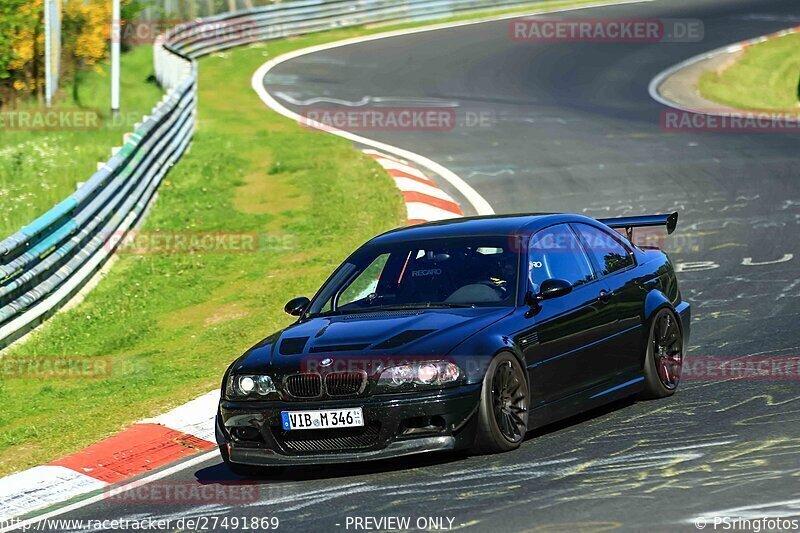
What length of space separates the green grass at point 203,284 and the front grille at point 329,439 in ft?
7.82

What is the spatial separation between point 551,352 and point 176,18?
105 feet

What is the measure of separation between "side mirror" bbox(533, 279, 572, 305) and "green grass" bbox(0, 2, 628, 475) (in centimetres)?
335

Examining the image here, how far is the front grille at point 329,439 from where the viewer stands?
7582 millimetres

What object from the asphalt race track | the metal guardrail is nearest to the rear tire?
the asphalt race track

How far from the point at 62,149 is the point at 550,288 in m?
15.4

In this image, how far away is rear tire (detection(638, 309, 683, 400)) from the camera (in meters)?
9.33

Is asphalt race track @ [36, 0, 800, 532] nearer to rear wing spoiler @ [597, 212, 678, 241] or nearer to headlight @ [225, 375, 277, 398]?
headlight @ [225, 375, 277, 398]

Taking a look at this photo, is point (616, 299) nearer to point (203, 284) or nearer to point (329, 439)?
point (329, 439)

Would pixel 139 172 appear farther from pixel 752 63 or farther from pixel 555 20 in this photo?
pixel 555 20

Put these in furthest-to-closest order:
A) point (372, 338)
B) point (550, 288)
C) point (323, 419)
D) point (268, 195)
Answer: point (268, 195), point (550, 288), point (372, 338), point (323, 419)

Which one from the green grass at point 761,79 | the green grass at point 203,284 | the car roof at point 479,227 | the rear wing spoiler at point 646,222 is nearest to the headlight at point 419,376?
the car roof at point 479,227

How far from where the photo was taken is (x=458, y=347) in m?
7.71

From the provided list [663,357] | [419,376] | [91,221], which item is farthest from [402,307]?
[91,221]

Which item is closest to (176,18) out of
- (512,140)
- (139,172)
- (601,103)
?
(601,103)
